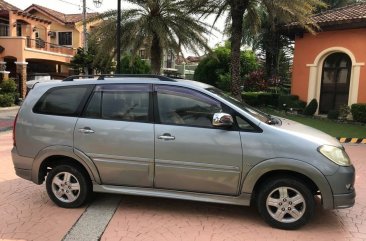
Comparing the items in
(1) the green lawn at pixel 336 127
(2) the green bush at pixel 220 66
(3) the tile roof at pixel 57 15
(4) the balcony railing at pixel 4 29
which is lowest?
(1) the green lawn at pixel 336 127

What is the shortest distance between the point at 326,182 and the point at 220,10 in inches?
436

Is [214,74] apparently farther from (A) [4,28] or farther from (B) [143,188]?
(B) [143,188]

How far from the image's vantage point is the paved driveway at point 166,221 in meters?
4.25

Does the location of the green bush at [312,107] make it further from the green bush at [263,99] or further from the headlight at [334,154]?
the headlight at [334,154]

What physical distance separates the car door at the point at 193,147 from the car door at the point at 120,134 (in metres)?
0.15

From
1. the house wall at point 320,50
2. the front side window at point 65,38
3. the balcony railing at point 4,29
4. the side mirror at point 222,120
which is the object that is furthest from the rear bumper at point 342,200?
the front side window at point 65,38

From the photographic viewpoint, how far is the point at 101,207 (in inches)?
199

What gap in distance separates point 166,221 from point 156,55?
31.9ft

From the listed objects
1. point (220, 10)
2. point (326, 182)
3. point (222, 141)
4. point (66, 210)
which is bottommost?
point (66, 210)

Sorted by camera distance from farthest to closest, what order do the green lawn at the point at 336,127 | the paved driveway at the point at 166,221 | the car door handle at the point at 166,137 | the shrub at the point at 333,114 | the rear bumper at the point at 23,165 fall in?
1. the shrub at the point at 333,114
2. the green lawn at the point at 336,127
3. the rear bumper at the point at 23,165
4. the car door handle at the point at 166,137
5. the paved driveway at the point at 166,221

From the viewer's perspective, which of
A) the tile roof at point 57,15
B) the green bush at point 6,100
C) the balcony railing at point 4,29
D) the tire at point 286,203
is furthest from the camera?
the tile roof at point 57,15

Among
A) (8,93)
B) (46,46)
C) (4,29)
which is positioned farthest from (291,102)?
(46,46)

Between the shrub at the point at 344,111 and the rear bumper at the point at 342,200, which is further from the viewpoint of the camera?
the shrub at the point at 344,111

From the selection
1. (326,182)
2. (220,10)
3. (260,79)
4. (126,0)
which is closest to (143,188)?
(326,182)
